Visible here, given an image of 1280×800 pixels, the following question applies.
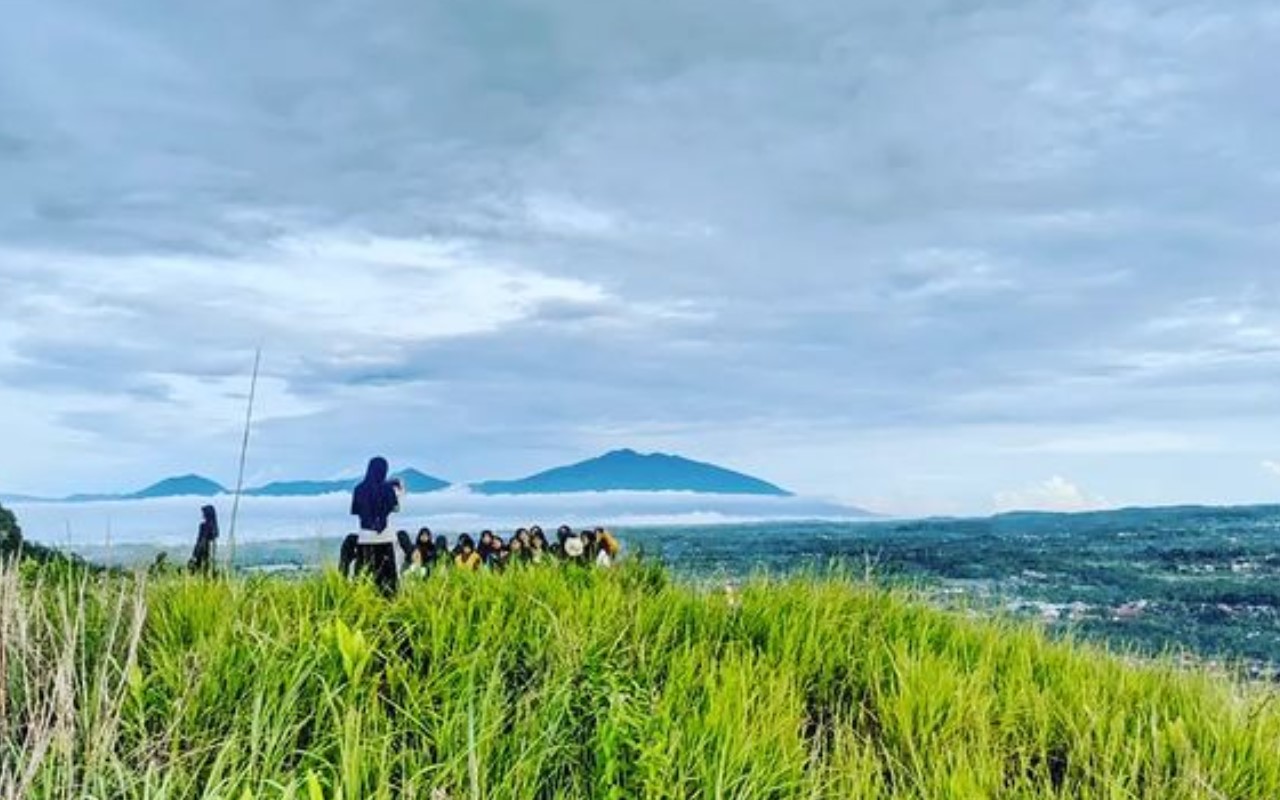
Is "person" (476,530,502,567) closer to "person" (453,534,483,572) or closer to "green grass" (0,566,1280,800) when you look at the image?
"person" (453,534,483,572)

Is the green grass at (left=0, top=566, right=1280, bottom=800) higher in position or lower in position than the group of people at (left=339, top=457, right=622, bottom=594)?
lower

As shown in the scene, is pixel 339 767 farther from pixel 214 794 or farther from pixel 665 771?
pixel 665 771

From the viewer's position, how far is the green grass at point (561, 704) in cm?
564

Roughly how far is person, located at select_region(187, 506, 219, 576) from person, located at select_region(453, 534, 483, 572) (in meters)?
2.35

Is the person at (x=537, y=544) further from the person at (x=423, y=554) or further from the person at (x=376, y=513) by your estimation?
the person at (x=376, y=513)

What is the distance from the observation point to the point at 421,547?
12734 mm

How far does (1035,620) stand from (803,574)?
6.79 feet

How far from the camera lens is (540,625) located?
7621 mm

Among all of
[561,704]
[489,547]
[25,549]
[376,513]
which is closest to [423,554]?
[489,547]

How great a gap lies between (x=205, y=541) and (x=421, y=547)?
235cm

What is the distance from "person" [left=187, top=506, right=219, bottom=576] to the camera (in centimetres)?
1133

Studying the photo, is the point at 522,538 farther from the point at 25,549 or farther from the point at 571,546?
the point at 25,549

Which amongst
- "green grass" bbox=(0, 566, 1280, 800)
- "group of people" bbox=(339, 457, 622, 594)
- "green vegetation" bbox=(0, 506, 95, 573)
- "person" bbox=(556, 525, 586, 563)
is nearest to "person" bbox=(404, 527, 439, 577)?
"group of people" bbox=(339, 457, 622, 594)

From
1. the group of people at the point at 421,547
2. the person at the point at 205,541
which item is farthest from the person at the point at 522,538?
the person at the point at 205,541
